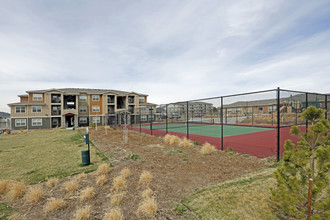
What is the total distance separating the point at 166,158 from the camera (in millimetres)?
8055

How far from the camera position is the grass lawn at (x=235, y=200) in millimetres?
3340

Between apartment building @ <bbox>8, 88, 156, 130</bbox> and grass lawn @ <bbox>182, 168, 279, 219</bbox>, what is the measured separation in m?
25.1

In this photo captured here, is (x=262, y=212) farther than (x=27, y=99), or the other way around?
(x=27, y=99)

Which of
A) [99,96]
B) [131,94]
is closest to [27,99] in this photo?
[99,96]

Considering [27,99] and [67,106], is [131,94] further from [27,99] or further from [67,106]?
[27,99]

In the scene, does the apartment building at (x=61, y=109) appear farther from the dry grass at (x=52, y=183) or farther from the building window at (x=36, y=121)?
the dry grass at (x=52, y=183)

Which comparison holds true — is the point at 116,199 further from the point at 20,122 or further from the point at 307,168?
the point at 20,122

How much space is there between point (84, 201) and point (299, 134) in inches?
211

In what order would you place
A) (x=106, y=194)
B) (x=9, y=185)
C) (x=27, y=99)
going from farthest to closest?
(x=27, y=99) < (x=9, y=185) < (x=106, y=194)

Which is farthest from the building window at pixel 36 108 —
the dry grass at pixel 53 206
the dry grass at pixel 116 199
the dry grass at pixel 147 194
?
the dry grass at pixel 147 194

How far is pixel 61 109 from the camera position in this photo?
108ft

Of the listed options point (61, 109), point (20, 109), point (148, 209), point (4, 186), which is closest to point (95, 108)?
point (61, 109)

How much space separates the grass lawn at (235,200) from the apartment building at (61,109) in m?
25.1

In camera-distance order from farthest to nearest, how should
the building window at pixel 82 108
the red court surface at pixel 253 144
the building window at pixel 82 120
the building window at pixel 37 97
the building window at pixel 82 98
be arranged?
the building window at pixel 82 98 < the building window at pixel 82 108 < the building window at pixel 82 120 < the building window at pixel 37 97 < the red court surface at pixel 253 144
